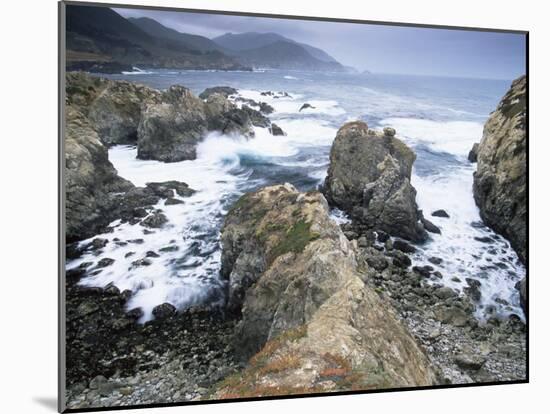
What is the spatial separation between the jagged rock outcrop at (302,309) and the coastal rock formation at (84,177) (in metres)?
1.88

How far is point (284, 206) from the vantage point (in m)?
9.16

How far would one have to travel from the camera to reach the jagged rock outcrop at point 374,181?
927 centimetres

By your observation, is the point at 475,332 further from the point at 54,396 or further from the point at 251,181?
the point at 54,396

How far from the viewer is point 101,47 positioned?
26.2ft

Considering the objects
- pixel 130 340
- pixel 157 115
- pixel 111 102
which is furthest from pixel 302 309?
pixel 111 102

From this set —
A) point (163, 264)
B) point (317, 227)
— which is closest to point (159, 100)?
point (163, 264)

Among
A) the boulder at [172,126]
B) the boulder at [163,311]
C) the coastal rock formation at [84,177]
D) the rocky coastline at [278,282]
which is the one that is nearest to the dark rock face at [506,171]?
the rocky coastline at [278,282]

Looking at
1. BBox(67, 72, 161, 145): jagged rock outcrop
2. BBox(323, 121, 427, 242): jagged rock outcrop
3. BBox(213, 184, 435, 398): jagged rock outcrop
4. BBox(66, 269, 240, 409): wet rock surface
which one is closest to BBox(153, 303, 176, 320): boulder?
BBox(66, 269, 240, 409): wet rock surface

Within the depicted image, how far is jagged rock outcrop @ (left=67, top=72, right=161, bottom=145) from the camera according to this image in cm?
796

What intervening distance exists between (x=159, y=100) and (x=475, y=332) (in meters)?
6.03

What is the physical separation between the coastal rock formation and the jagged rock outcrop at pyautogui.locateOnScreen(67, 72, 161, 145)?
0.15m

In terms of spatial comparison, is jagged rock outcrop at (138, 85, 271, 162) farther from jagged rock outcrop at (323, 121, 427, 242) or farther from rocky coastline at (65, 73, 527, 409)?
jagged rock outcrop at (323, 121, 427, 242)

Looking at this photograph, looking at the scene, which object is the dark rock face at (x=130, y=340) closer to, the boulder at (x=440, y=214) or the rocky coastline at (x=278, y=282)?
the rocky coastline at (x=278, y=282)

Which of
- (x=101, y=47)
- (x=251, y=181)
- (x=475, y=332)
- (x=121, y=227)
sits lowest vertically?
(x=475, y=332)
